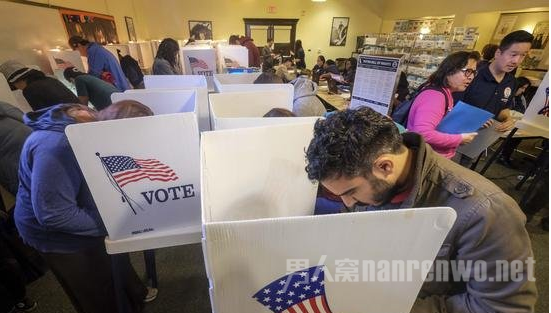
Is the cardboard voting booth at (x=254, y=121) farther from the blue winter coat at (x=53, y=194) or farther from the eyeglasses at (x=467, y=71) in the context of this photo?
the eyeglasses at (x=467, y=71)

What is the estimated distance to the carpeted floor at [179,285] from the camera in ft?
4.66

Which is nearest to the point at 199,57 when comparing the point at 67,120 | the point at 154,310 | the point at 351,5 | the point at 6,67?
the point at 6,67

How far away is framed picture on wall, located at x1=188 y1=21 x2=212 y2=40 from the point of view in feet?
24.9

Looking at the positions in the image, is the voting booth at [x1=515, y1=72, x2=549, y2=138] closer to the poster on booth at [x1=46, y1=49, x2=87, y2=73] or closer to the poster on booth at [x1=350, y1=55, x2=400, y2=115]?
the poster on booth at [x1=350, y1=55, x2=400, y2=115]

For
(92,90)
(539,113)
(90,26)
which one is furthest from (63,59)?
(539,113)

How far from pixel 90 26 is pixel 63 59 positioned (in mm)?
A: 1518

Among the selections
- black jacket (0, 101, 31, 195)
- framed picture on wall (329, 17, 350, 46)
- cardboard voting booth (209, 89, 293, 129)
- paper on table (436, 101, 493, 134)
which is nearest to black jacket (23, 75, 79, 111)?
black jacket (0, 101, 31, 195)

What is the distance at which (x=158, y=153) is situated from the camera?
0.80 metres

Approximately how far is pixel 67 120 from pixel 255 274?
837mm

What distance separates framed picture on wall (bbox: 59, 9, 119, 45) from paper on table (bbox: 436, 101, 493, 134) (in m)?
4.49

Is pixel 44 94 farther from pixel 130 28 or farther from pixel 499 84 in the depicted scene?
pixel 130 28


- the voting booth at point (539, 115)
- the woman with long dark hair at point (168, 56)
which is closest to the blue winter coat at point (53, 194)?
the woman with long dark hair at point (168, 56)

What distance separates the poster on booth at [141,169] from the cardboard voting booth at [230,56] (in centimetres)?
305

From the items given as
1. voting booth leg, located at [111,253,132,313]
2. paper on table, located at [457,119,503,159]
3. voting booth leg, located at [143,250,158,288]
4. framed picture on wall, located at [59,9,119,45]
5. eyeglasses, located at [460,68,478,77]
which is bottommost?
voting booth leg, located at [143,250,158,288]
